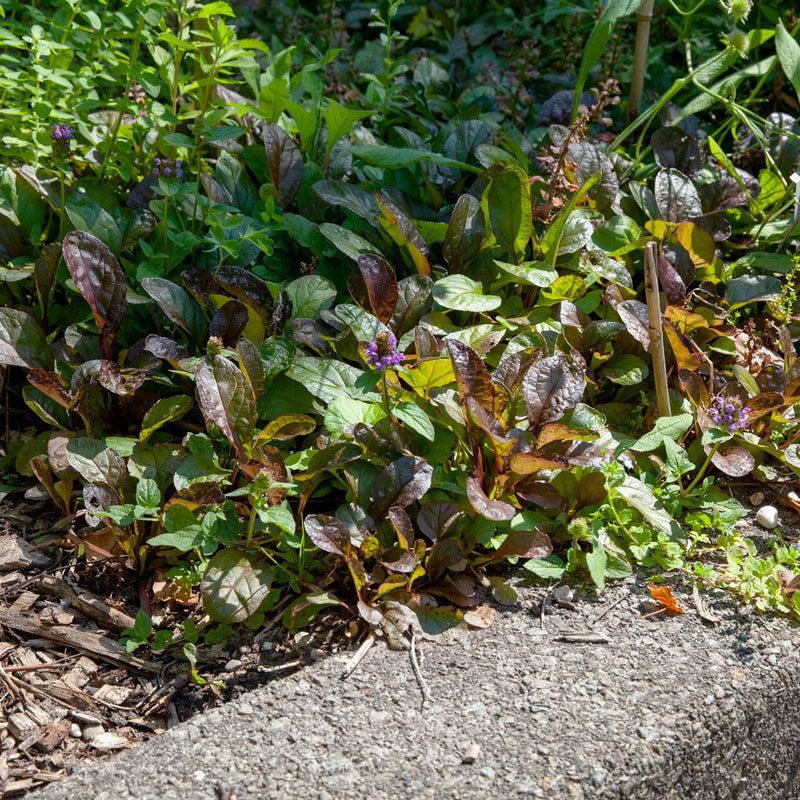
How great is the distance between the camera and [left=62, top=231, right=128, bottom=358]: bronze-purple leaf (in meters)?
2.30

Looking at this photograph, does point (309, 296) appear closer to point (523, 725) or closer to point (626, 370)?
point (626, 370)

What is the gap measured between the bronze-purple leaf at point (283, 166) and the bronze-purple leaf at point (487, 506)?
4.06ft

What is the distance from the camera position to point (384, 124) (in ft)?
10.5

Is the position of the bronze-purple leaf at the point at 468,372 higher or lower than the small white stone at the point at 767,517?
higher

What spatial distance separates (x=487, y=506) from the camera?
192 centimetres

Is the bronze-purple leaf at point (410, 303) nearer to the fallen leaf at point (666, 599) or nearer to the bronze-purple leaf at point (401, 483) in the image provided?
the bronze-purple leaf at point (401, 483)

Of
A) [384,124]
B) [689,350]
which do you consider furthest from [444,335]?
[384,124]

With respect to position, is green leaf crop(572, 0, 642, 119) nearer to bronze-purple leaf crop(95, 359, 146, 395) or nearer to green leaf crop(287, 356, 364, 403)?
green leaf crop(287, 356, 364, 403)

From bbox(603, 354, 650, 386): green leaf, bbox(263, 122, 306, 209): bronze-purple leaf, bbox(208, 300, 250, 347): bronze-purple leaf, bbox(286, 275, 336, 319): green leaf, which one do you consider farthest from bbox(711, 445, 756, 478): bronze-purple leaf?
bbox(263, 122, 306, 209): bronze-purple leaf

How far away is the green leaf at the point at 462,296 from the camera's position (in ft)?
7.59

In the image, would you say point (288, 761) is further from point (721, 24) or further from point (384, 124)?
point (721, 24)

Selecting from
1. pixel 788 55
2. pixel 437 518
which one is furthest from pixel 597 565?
pixel 788 55

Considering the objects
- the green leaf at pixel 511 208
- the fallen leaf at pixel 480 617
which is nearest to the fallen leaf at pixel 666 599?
the fallen leaf at pixel 480 617

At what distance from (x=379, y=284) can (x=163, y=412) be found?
2.09ft
